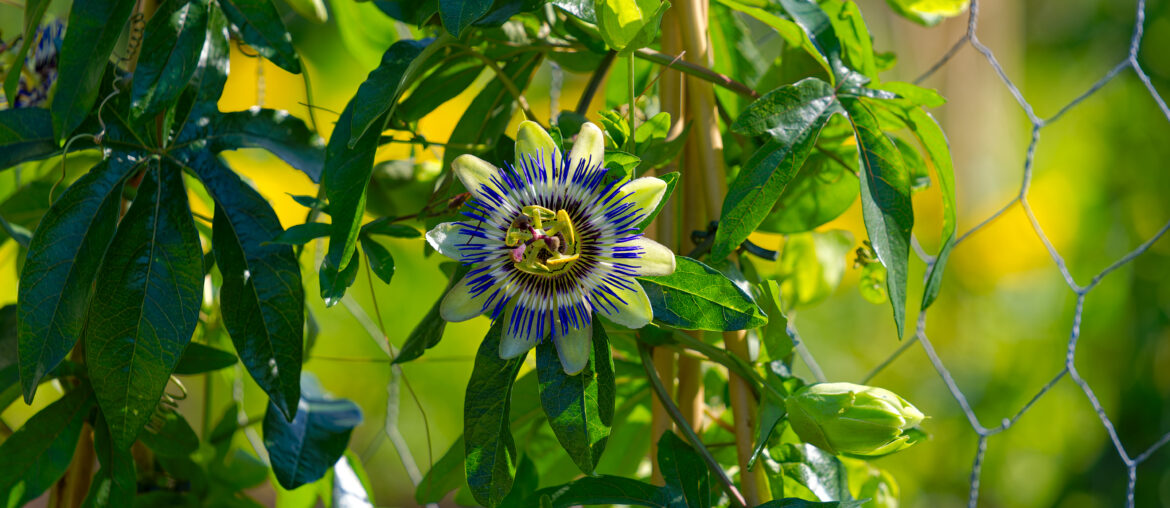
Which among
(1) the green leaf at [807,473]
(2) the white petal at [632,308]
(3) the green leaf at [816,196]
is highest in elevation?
(3) the green leaf at [816,196]

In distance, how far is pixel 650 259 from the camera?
1.36 ft

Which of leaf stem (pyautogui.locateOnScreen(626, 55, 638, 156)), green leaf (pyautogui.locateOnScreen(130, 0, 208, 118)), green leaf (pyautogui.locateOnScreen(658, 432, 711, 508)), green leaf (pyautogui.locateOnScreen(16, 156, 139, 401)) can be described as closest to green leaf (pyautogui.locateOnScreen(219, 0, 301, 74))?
green leaf (pyautogui.locateOnScreen(130, 0, 208, 118))

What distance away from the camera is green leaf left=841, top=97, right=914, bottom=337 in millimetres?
454

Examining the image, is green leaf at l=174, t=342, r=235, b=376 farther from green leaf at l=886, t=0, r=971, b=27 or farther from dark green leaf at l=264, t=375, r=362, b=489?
green leaf at l=886, t=0, r=971, b=27

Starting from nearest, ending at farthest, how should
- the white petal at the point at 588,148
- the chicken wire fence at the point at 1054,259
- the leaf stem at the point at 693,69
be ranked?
the white petal at the point at 588,148 < the leaf stem at the point at 693,69 < the chicken wire fence at the point at 1054,259

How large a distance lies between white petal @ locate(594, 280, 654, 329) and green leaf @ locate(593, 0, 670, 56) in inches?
4.9

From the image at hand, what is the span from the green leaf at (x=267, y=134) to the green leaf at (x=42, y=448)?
20 centimetres

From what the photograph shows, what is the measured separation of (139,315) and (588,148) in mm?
283

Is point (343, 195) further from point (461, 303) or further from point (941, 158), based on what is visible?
point (941, 158)

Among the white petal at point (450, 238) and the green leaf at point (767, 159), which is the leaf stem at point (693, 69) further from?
the white petal at point (450, 238)

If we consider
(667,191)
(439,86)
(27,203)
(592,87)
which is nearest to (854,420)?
(667,191)

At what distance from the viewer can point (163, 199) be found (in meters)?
0.53

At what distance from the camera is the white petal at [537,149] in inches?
16.3

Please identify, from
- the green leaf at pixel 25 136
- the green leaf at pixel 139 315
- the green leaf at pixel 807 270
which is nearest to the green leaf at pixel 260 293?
the green leaf at pixel 139 315
